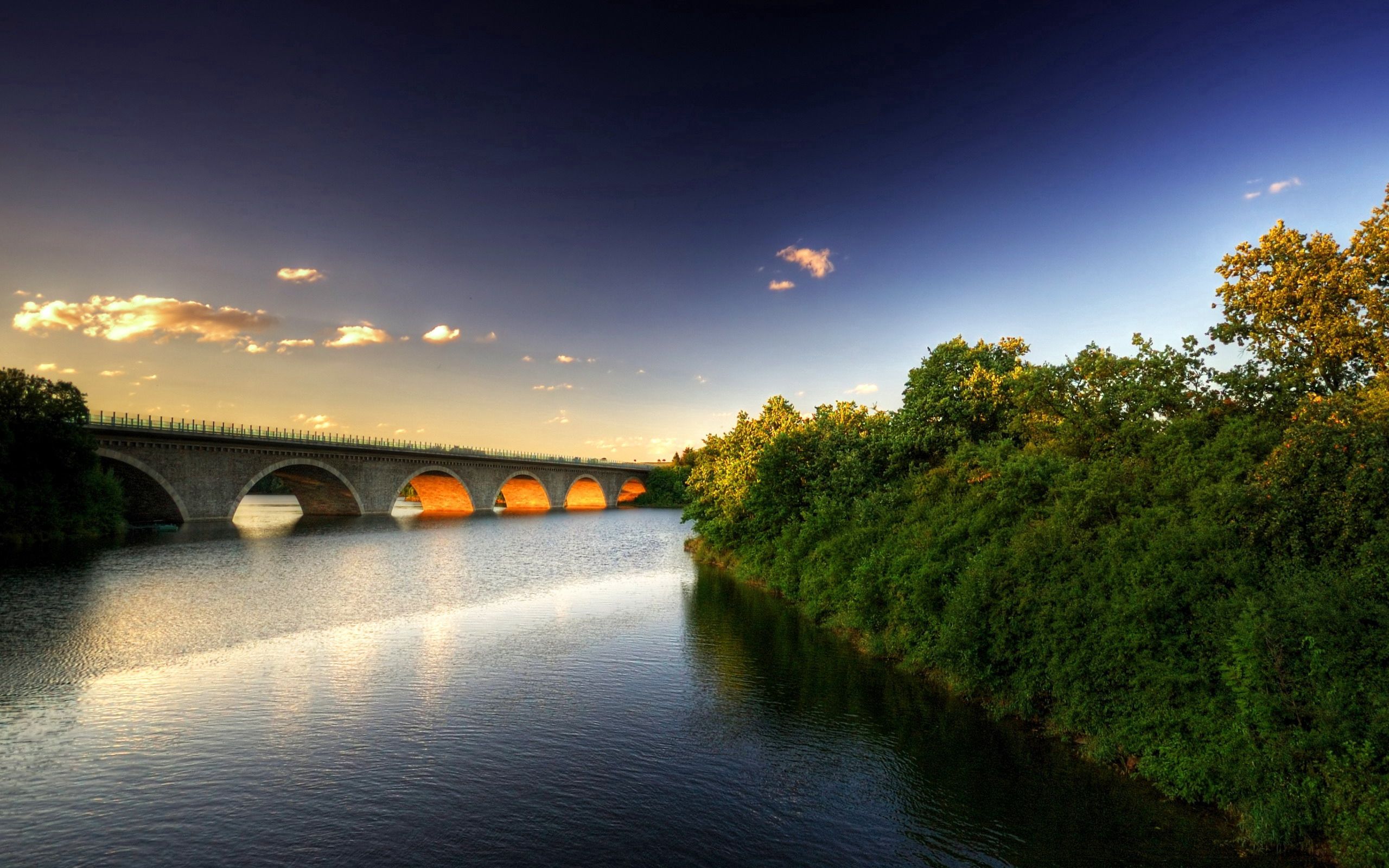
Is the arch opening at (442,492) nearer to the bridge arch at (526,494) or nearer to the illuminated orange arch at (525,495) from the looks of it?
the bridge arch at (526,494)

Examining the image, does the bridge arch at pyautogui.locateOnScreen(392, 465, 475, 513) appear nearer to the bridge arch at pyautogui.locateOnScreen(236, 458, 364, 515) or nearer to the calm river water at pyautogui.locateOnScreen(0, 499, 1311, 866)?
the bridge arch at pyautogui.locateOnScreen(236, 458, 364, 515)

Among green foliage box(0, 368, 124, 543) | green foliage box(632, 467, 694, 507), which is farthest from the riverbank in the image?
green foliage box(632, 467, 694, 507)

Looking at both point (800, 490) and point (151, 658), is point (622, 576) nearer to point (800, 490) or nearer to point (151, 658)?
point (800, 490)

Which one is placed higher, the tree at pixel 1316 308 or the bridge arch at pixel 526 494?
the tree at pixel 1316 308

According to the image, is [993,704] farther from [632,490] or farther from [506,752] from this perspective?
[632,490]

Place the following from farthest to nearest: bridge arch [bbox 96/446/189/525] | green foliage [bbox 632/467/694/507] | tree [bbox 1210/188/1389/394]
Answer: green foliage [bbox 632/467/694/507] → bridge arch [bbox 96/446/189/525] → tree [bbox 1210/188/1389/394]

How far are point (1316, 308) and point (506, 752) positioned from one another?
29.8 m

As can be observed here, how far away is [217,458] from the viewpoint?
73750mm

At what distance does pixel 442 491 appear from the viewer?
4648 inches

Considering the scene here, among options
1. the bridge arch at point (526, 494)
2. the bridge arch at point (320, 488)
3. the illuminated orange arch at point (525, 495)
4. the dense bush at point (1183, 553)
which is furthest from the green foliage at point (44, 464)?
the illuminated orange arch at point (525, 495)

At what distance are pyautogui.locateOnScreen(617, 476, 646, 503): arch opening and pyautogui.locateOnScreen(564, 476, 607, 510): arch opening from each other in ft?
29.4

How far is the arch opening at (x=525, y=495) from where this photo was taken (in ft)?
449

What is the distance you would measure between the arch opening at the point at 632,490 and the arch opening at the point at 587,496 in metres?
8.96

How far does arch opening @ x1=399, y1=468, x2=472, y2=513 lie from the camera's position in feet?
372
